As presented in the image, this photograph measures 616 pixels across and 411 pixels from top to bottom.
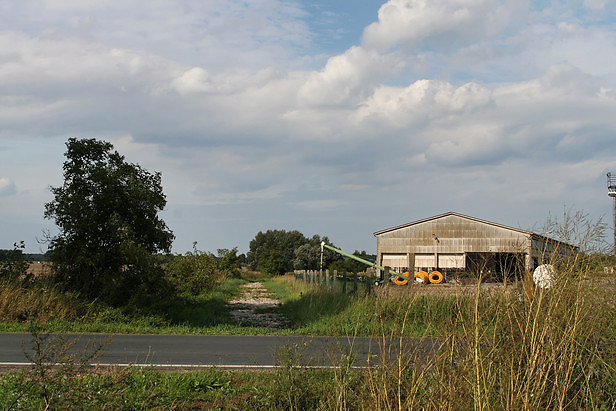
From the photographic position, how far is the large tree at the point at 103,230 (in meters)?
17.3

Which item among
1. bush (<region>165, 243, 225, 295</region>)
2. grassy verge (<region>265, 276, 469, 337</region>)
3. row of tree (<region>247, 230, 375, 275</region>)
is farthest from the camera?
row of tree (<region>247, 230, 375, 275</region>)

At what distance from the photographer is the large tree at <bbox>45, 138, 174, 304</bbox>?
56.8 feet

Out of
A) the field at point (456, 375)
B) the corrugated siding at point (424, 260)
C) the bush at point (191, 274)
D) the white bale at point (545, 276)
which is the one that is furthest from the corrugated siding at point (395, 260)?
the white bale at point (545, 276)

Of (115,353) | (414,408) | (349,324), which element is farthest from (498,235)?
(414,408)

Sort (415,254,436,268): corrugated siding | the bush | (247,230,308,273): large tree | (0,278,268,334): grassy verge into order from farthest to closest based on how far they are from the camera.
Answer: (247,230,308,273): large tree, (415,254,436,268): corrugated siding, the bush, (0,278,268,334): grassy verge

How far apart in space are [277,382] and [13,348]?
279 inches

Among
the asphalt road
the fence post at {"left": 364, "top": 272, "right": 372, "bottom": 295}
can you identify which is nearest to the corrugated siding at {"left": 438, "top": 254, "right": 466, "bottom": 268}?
the fence post at {"left": 364, "top": 272, "right": 372, "bottom": 295}

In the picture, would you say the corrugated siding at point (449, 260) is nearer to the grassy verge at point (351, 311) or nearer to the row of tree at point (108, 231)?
the grassy verge at point (351, 311)

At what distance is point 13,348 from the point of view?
39.2ft

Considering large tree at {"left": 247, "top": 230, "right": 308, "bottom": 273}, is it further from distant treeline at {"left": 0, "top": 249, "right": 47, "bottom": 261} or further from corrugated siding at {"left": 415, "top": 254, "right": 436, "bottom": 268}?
distant treeline at {"left": 0, "top": 249, "right": 47, "bottom": 261}

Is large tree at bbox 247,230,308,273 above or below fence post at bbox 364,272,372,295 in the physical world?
above

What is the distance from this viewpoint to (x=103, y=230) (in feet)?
58.0

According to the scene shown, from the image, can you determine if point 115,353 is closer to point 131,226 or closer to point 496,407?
point 131,226

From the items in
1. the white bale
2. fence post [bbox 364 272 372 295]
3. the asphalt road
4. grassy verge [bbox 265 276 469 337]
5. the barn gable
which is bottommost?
the asphalt road
